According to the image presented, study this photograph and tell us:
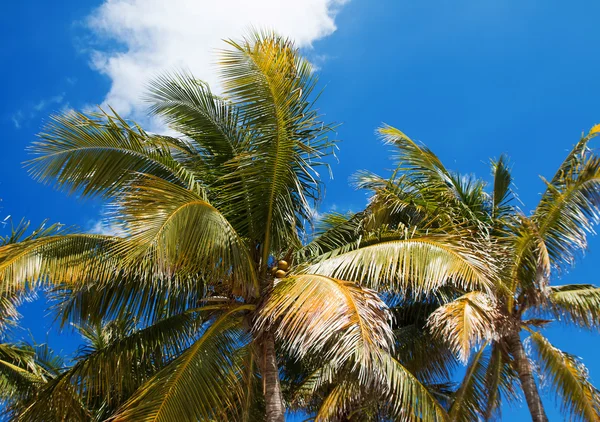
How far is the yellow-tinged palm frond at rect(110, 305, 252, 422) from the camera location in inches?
309

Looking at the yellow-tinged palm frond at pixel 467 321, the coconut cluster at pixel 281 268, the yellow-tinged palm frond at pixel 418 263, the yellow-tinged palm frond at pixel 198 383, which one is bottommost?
the yellow-tinged palm frond at pixel 198 383

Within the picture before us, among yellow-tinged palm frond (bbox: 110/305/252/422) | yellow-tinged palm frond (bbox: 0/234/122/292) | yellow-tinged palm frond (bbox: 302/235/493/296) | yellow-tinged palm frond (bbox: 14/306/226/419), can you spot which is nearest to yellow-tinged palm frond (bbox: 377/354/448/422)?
yellow-tinged palm frond (bbox: 302/235/493/296)

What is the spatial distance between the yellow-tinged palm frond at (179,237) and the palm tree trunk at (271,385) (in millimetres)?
781

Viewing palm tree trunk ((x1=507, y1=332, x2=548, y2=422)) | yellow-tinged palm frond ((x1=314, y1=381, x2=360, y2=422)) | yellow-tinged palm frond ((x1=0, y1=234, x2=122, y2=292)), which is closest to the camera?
yellow-tinged palm frond ((x1=0, y1=234, x2=122, y2=292))

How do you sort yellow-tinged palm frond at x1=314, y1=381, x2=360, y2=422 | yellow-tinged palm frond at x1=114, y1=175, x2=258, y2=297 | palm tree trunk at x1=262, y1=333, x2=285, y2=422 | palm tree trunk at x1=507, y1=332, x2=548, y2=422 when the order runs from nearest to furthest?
yellow-tinged palm frond at x1=114, y1=175, x2=258, y2=297 < palm tree trunk at x1=262, y1=333, x2=285, y2=422 < palm tree trunk at x1=507, y1=332, x2=548, y2=422 < yellow-tinged palm frond at x1=314, y1=381, x2=360, y2=422

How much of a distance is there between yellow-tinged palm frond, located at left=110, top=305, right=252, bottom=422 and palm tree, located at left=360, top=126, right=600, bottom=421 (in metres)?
2.93

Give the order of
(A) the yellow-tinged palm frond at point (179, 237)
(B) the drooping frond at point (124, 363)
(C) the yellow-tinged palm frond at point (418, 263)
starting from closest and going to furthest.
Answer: (A) the yellow-tinged palm frond at point (179, 237) → (C) the yellow-tinged palm frond at point (418, 263) → (B) the drooping frond at point (124, 363)

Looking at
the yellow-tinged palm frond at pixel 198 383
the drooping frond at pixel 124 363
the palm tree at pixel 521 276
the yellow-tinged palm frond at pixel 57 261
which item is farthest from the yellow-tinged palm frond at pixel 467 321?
the yellow-tinged palm frond at pixel 57 261

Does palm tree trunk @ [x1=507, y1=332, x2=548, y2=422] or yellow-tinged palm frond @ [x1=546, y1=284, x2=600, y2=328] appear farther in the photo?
yellow-tinged palm frond @ [x1=546, y1=284, x2=600, y2=328]

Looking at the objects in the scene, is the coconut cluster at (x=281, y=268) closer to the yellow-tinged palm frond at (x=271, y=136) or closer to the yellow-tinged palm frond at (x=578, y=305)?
the yellow-tinged palm frond at (x=271, y=136)

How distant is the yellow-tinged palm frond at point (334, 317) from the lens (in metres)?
7.40

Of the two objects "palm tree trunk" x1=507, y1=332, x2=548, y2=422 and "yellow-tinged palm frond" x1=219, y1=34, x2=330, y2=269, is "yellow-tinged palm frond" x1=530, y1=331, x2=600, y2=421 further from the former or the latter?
"yellow-tinged palm frond" x1=219, y1=34, x2=330, y2=269

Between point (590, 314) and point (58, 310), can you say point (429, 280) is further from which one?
point (58, 310)

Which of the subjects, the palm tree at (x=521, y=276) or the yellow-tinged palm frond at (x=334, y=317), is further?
the palm tree at (x=521, y=276)
